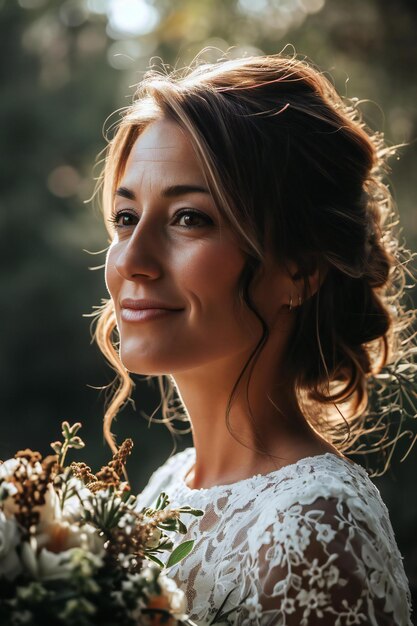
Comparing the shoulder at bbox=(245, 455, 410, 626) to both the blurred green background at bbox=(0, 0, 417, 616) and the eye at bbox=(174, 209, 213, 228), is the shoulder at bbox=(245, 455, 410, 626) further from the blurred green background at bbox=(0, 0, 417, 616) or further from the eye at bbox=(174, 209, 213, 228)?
the blurred green background at bbox=(0, 0, 417, 616)

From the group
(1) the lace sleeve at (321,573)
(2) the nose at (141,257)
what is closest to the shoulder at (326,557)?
(1) the lace sleeve at (321,573)

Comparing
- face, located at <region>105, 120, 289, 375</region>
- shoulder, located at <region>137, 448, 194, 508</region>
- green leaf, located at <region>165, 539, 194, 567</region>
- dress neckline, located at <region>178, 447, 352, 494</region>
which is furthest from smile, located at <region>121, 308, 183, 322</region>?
shoulder, located at <region>137, 448, 194, 508</region>

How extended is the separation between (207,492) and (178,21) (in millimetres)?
5950

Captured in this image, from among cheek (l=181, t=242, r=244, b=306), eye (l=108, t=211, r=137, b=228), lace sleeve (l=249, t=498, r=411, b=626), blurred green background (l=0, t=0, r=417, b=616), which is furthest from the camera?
blurred green background (l=0, t=0, r=417, b=616)

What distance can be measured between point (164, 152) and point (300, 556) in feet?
3.79

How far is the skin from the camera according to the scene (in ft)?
7.96

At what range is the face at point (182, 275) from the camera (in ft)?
7.93

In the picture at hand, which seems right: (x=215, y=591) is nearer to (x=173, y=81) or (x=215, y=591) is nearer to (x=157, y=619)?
(x=157, y=619)

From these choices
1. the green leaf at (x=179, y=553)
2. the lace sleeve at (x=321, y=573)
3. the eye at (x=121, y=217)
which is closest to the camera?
the lace sleeve at (x=321, y=573)

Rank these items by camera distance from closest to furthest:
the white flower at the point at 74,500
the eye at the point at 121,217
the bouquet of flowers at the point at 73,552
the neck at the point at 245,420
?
the bouquet of flowers at the point at 73,552, the white flower at the point at 74,500, the neck at the point at 245,420, the eye at the point at 121,217

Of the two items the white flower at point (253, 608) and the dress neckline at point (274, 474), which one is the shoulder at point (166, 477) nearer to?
the dress neckline at point (274, 474)

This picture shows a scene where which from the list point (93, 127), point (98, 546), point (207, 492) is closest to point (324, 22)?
point (93, 127)

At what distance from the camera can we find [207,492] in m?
2.56

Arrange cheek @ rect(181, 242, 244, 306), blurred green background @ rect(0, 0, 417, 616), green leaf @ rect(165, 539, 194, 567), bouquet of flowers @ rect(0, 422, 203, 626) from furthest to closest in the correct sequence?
blurred green background @ rect(0, 0, 417, 616) → cheek @ rect(181, 242, 244, 306) → green leaf @ rect(165, 539, 194, 567) → bouquet of flowers @ rect(0, 422, 203, 626)
